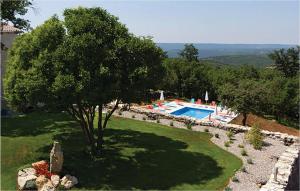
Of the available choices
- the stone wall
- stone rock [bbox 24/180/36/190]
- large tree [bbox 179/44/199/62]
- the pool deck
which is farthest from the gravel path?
large tree [bbox 179/44/199/62]

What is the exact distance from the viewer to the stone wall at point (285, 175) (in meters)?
17.4

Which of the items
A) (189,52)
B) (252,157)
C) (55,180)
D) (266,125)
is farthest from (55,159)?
(189,52)

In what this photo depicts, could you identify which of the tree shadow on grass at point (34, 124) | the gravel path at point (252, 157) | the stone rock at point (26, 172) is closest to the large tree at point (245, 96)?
the gravel path at point (252, 157)

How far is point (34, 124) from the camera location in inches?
1223

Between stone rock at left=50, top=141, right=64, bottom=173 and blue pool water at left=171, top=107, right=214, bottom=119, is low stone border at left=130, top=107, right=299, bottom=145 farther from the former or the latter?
stone rock at left=50, top=141, right=64, bottom=173

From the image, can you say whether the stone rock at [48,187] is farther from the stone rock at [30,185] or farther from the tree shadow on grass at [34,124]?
the tree shadow on grass at [34,124]

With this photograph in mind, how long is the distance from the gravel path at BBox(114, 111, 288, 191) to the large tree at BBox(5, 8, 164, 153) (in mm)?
7898

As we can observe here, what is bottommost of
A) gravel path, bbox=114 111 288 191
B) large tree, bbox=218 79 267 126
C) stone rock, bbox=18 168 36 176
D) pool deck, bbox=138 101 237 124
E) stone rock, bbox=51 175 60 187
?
pool deck, bbox=138 101 237 124

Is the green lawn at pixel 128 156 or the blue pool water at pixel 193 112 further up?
the green lawn at pixel 128 156

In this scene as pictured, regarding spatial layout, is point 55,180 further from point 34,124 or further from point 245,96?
point 245,96

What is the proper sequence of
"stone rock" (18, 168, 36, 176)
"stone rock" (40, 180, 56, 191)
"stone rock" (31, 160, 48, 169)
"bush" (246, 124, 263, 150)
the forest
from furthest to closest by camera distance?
the forest
"bush" (246, 124, 263, 150)
"stone rock" (31, 160, 48, 169)
"stone rock" (18, 168, 36, 176)
"stone rock" (40, 180, 56, 191)

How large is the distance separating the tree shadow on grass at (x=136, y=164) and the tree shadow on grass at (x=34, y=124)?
234cm

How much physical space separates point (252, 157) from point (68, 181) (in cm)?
1310

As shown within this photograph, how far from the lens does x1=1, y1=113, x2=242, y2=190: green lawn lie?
20.3 meters
